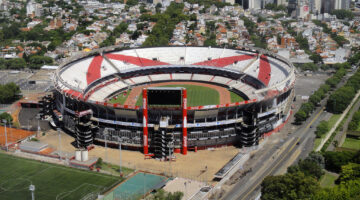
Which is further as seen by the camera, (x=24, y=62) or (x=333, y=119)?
(x=24, y=62)

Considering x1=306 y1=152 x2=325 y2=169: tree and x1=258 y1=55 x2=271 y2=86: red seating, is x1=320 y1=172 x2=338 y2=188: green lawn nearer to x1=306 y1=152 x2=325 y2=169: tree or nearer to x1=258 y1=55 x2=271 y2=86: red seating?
x1=306 y1=152 x2=325 y2=169: tree

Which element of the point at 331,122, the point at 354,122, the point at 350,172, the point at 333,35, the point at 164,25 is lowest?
the point at 331,122

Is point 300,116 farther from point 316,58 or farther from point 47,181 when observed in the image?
point 316,58

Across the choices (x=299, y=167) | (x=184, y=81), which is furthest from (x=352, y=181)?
(x=184, y=81)

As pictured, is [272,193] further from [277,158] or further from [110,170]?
[110,170]

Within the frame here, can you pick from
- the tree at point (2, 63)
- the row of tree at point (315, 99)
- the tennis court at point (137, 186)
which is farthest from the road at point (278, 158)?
the tree at point (2, 63)

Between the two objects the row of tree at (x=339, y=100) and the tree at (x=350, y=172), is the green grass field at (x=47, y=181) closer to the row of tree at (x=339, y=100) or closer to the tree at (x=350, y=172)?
the tree at (x=350, y=172)

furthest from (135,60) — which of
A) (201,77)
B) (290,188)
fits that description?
(290,188)

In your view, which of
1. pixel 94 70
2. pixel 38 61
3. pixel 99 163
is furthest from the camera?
pixel 38 61
